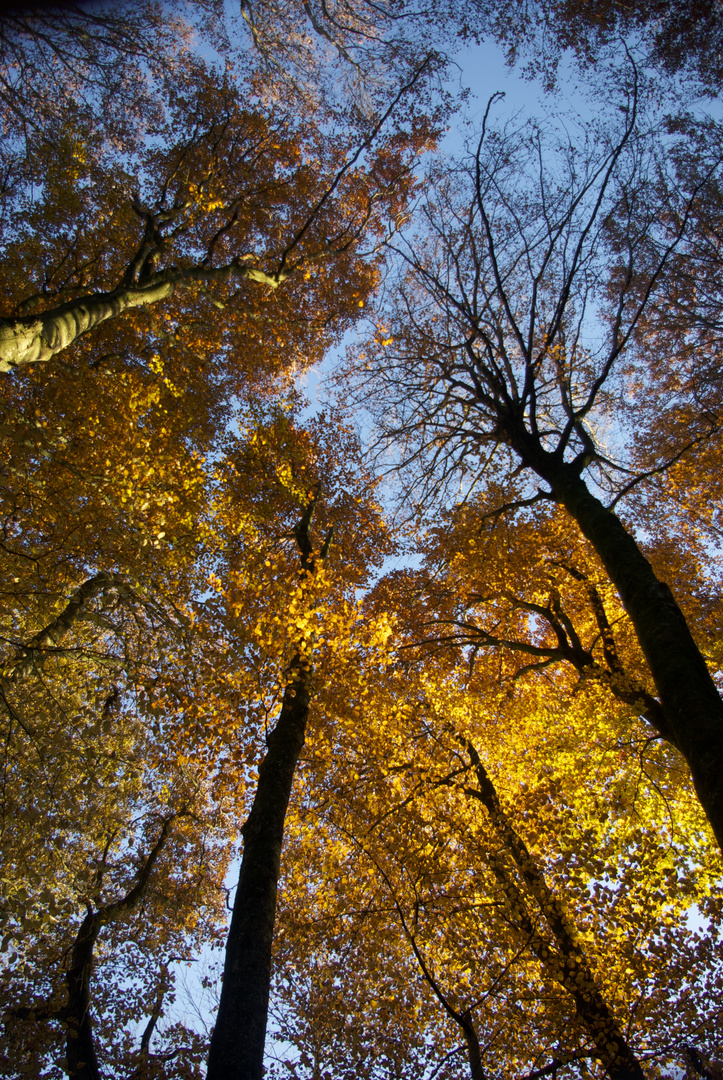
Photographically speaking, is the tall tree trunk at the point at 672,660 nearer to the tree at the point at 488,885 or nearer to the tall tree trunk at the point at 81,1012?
the tree at the point at 488,885

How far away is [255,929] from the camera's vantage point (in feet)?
15.1

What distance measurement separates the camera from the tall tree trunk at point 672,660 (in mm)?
3439

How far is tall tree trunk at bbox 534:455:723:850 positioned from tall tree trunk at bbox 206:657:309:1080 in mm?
4243

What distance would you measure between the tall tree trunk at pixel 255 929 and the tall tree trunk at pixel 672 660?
13.9 ft

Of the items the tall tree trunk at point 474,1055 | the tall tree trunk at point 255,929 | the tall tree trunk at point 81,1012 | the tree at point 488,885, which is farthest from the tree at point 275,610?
the tall tree trunk at point 81,1012

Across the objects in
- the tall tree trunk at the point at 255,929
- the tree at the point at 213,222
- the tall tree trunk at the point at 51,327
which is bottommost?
the tall tree trunk at the point at 255,929

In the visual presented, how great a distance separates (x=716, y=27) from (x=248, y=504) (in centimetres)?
1306

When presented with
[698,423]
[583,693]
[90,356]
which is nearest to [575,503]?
[583,693]

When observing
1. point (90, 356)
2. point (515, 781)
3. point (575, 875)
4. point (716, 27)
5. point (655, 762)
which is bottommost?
point (575, 875)

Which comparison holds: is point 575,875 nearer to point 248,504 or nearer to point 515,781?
point 515,781

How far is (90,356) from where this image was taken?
10.6 metres

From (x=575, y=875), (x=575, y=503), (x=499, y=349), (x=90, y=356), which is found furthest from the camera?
(x=90, y=356)

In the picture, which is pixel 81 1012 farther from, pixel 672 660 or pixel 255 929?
pixel 672 660

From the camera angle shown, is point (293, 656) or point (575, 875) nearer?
point (293, 656)
